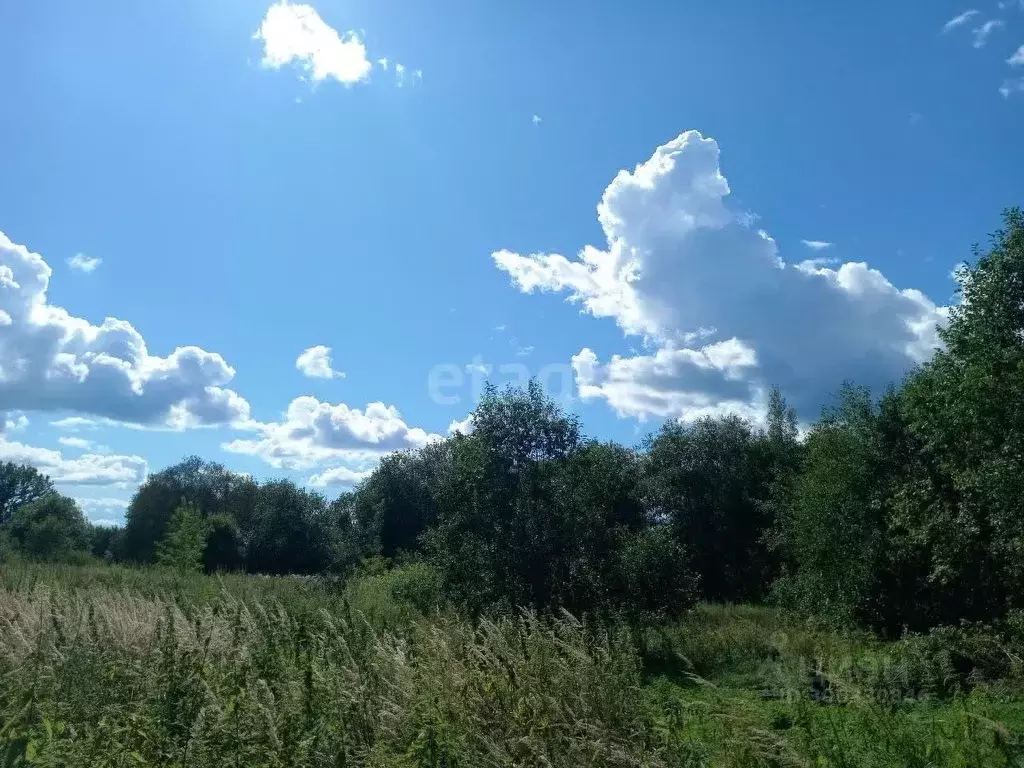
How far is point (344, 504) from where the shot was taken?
74.2m

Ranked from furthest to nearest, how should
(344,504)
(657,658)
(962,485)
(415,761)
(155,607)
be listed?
(344,504)
(657,658)
(962,485)
(155,607)
(415,761)

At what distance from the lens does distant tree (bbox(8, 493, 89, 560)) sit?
55094 mm

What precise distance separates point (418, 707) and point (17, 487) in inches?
4092

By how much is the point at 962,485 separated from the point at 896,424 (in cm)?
1137

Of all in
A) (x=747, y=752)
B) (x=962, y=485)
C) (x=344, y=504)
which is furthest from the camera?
(x=344, y=504)

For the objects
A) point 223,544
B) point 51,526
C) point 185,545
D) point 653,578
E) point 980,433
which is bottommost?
point 653,578

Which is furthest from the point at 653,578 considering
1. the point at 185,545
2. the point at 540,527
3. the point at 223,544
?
the point at 223,544

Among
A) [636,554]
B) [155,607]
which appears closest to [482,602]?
[636,554]

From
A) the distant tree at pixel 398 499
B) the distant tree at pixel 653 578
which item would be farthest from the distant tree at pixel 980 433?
the distant tree at pixel 398 499

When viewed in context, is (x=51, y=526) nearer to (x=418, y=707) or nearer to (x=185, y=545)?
(x=185, y=545)

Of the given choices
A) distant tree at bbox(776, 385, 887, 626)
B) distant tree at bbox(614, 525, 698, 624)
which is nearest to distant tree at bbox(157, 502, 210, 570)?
distant tree at bbox(614, 525, 698, 624)

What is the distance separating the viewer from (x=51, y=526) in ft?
194

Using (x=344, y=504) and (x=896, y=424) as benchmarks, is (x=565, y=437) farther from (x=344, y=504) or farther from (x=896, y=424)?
(x=344, y=504)

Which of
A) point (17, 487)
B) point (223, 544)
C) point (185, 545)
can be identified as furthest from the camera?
point (17, 487)
